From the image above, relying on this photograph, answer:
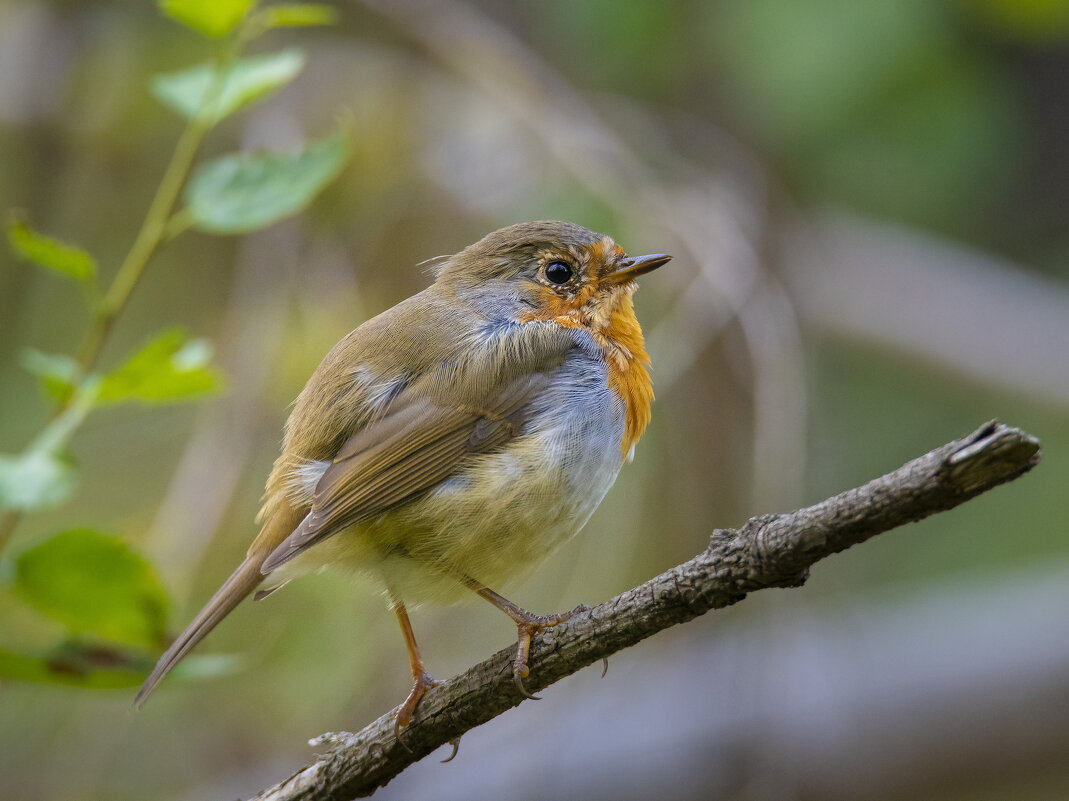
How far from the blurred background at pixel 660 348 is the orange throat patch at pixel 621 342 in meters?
0.51

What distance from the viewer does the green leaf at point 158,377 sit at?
2.10m

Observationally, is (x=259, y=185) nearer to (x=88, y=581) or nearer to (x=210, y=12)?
(x=210, y=12)

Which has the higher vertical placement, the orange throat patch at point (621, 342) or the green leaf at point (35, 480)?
the orange throat patch at point (621, 342)

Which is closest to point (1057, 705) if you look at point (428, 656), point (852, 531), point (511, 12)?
point (428, 656)

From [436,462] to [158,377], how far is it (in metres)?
0.79

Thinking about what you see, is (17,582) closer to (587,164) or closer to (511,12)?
(587,164)

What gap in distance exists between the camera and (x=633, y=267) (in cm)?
333

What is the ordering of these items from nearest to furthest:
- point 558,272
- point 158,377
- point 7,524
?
point 158,377, point 7,524, point 558,272

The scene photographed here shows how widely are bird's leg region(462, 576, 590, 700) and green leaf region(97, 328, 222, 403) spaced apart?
80 cm

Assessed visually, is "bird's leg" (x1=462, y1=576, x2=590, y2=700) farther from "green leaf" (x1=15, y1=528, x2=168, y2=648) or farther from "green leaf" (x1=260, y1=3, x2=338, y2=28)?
"green leaf" (x1=260, y1=3, x2=338, y2=28)

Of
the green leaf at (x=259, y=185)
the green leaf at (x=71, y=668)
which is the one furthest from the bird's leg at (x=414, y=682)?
the green leaf at (x=259, y=185)

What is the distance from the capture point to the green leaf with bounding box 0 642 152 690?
208 centimetres

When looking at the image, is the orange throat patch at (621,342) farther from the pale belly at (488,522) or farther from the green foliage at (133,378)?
the green foliage at (133,378)

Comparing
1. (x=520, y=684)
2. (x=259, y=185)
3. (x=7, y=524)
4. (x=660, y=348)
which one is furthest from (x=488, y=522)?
(x=660, y=348)
